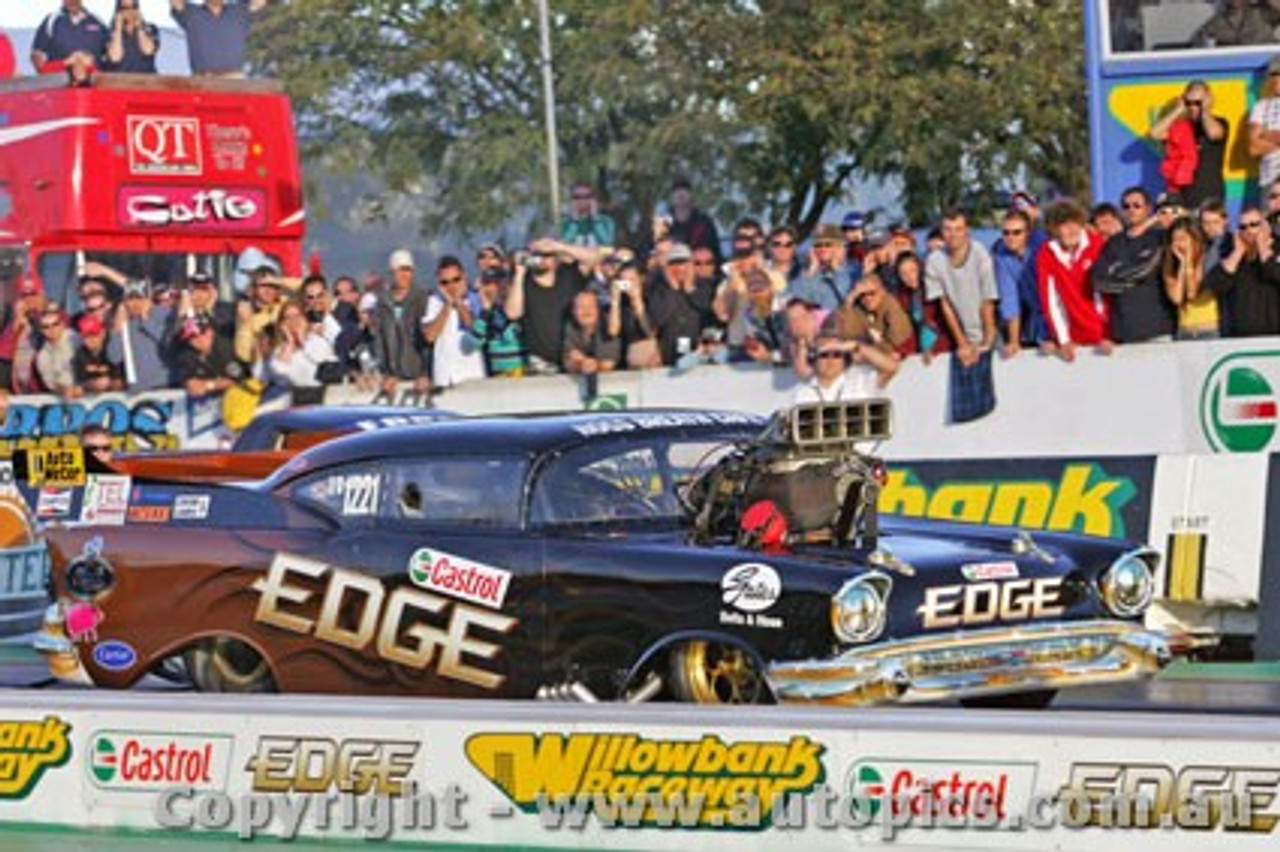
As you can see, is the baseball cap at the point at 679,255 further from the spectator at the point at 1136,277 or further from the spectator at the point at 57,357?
the spectator at the point at 57,357

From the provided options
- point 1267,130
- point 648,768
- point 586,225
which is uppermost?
point 1267,130

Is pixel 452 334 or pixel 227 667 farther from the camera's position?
pixel 452 334

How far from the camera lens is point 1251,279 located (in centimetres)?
1438

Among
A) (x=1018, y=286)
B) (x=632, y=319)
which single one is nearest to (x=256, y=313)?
(x=632, y=319)

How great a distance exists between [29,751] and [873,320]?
7.43 metres

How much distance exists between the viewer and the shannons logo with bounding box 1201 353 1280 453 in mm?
14352

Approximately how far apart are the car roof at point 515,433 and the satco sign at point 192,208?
38.5 feet

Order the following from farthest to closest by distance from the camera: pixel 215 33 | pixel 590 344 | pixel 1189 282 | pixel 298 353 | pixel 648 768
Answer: pixel 215 33, pixel 298 353, pixel 590 344, pixel 1189 282, pixel 648 768

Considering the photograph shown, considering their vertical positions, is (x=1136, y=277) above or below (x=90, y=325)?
above

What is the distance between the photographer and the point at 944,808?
7.33 m

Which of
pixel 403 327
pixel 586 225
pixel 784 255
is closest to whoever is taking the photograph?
pixel 784 255

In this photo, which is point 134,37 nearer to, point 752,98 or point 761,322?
point 752,98

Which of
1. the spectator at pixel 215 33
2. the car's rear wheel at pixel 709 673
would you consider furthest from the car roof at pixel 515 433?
the spectator at pixel 215 33

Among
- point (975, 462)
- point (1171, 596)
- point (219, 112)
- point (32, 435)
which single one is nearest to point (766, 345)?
point (975, 462)
